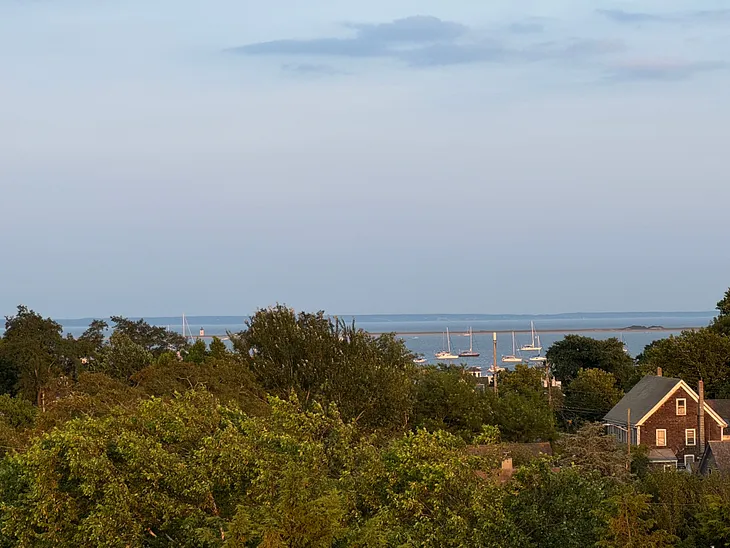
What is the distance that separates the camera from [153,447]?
28516 mm

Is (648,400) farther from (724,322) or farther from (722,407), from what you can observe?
(724,322)

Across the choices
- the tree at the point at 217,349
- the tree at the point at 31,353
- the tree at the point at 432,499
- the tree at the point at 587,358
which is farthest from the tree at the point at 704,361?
the tree at the point at 432,499

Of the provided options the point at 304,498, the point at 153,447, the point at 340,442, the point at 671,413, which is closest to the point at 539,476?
the point at 340,442

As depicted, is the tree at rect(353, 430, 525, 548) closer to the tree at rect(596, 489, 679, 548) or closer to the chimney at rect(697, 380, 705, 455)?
the tree at rect(596, 489, 679, 548)

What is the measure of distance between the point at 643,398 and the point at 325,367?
22863mm

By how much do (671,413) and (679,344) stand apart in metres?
17.1

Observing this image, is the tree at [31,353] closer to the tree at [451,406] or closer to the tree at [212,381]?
the tree at [212,381]

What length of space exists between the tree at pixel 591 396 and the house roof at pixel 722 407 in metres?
13.7

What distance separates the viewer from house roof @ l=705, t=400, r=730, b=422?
72125mm

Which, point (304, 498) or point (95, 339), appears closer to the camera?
point (304, 498)

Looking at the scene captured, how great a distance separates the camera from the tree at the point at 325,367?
187ft

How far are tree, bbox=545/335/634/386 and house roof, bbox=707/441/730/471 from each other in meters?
46.8

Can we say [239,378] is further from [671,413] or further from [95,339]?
[95,339]

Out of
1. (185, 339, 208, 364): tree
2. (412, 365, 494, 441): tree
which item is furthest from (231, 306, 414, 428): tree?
(185, 339, 208, 364): tree
